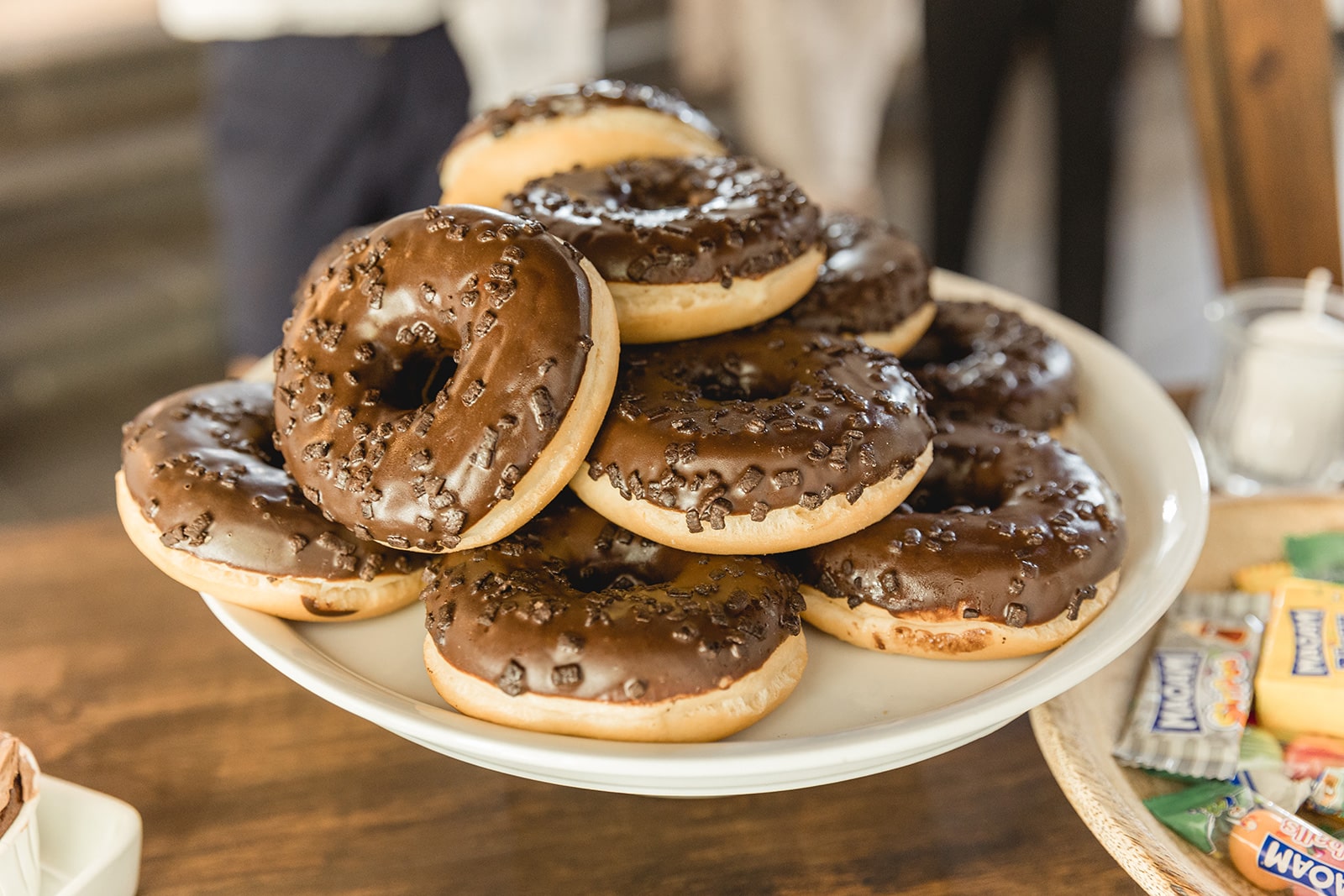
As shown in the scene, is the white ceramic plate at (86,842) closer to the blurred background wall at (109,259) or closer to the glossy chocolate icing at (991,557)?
the glossy chocolate icing at (991,557)

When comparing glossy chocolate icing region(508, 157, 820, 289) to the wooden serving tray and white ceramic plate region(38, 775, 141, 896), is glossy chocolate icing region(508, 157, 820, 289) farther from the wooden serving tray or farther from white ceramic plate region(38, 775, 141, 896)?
white ceramic plate region(38, 775, 141, 896)

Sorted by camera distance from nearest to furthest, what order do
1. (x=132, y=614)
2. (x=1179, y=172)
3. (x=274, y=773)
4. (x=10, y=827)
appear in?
(x=10, y=827) < (x=274, y=773) < (x=132, y=614) < (x=1179, y=172)

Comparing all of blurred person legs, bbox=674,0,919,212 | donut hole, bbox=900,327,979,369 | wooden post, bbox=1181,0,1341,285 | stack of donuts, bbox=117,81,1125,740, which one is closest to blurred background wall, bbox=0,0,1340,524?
blurred person legs, bbox=674,0,919,212

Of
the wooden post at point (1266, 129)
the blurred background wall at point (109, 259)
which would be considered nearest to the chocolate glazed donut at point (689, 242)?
the wooden post at point (1266, 129)

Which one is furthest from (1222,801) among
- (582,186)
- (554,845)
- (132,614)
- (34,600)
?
(34,600)

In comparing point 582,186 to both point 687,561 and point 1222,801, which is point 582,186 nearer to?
point 687,561

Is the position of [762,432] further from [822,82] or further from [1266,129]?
[822,82]
